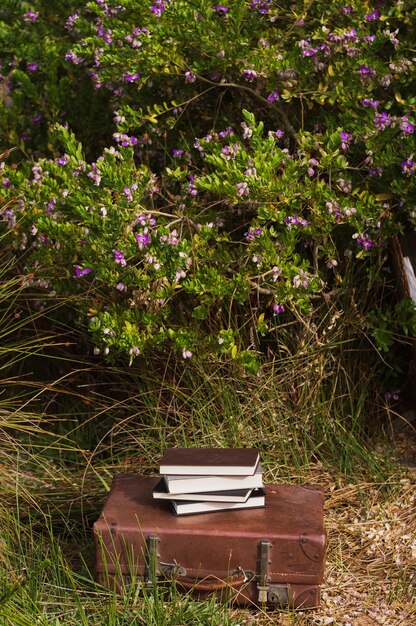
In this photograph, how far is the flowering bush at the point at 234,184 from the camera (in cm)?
405

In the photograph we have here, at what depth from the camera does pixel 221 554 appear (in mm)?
3363

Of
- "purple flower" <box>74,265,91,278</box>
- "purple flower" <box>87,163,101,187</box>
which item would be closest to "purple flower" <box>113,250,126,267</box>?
"purple flower" <box>74,265,91,278</box>

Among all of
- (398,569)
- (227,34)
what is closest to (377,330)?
(398,569)

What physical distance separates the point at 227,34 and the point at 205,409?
153 centimetres

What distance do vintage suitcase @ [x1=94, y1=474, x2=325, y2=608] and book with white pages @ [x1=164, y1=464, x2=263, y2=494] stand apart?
0.10 metres

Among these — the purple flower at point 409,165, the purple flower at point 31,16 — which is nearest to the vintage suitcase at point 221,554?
the purple flower at point 409,165

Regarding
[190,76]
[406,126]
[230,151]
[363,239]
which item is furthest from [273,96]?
[363,239]

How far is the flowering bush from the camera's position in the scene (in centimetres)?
405

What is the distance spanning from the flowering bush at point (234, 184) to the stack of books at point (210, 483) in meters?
0.70

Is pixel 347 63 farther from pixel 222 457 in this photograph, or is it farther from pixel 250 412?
pixel 222 457

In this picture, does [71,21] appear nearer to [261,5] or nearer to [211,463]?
[261,5]

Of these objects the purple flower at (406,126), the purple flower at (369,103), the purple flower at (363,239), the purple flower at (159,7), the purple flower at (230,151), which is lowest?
the purple flower at (363,239)

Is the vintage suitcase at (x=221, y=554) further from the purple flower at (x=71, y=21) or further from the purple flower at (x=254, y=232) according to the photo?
the purple flower at (x=71, y=21)

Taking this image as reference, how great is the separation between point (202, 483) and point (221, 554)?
235mm
